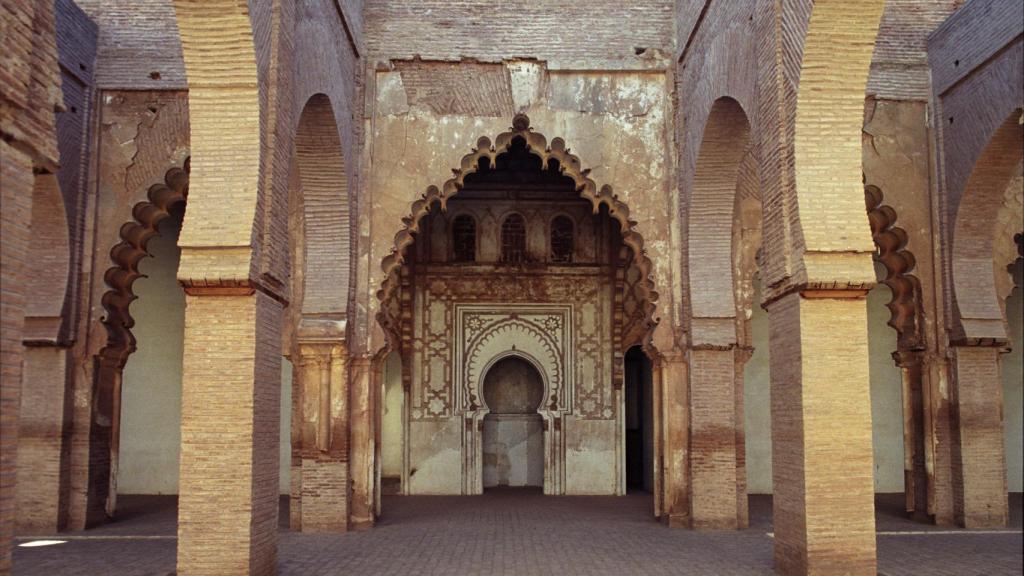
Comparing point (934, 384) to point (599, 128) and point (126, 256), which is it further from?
point (126, 256)

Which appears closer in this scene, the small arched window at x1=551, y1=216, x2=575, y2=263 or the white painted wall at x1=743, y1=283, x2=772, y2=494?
the white painted wall at x1=743, y1=283, x2=772, y2=494

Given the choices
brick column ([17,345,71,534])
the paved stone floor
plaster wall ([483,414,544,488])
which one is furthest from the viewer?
plaster wall ([483,414,544,488])

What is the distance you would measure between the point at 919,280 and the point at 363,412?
7501 millimetres

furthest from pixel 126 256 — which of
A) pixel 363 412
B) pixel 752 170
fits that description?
pixel 752 170

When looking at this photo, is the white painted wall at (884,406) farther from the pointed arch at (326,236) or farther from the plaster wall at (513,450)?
the pointed arch at (326,236)

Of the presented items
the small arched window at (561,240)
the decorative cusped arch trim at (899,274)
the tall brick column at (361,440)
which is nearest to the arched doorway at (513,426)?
the small arched window at (561,240)

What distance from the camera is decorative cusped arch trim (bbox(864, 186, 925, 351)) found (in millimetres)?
12758

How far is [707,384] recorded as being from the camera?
12289mm

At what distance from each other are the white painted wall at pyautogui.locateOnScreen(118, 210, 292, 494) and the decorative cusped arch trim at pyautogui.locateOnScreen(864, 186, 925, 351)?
1027cm

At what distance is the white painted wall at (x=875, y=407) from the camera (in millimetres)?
17062

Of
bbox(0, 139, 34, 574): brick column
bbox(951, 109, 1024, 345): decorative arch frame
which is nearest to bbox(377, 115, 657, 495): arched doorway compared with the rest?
bbox(951, 109, 1024, 345): decorative arch frame

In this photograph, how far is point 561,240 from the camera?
17.5 m

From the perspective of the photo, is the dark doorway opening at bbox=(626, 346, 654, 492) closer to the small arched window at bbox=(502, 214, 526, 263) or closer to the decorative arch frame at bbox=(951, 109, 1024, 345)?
the small arched window at bbox=(502, 214, 526, 263)

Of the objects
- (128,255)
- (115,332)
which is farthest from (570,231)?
(115,332)
